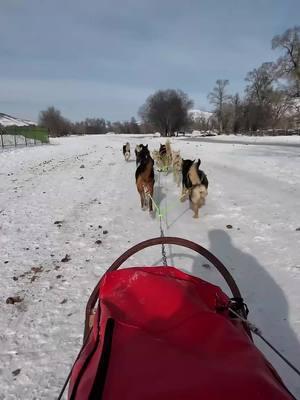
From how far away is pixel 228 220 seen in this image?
21.5 feet

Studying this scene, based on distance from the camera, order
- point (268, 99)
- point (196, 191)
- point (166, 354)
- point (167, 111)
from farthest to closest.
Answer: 1. point (167, 111)
2. point (268, 99)
3. point (196, 191)
4. point (166, 354)

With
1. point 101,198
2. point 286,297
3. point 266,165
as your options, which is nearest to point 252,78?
point 266,165

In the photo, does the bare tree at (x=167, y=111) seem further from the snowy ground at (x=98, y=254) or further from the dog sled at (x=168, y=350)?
the dog sled at (x=168, y=350)

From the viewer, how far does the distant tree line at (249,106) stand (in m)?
44.3

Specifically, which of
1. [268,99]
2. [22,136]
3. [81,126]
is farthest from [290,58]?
[81,126]

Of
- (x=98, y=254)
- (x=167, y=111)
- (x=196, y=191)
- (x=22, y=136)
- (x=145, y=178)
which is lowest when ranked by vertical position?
(x=98, y=254)

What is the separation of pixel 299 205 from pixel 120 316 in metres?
6.78

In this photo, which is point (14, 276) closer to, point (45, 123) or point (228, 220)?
point (228, 220)

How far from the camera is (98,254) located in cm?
493

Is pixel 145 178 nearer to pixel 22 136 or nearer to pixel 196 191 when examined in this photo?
pixel 196 191

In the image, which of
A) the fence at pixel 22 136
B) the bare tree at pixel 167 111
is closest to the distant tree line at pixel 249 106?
the bare tree at pixel 167 111

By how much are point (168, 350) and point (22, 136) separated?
41775 millimetres

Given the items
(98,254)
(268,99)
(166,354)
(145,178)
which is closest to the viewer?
(166,354)

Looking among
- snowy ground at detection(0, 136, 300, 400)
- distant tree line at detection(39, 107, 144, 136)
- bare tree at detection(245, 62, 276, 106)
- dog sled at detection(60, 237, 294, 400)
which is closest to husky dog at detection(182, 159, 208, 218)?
snowy ground at detection(0, 136, 300, 400)
